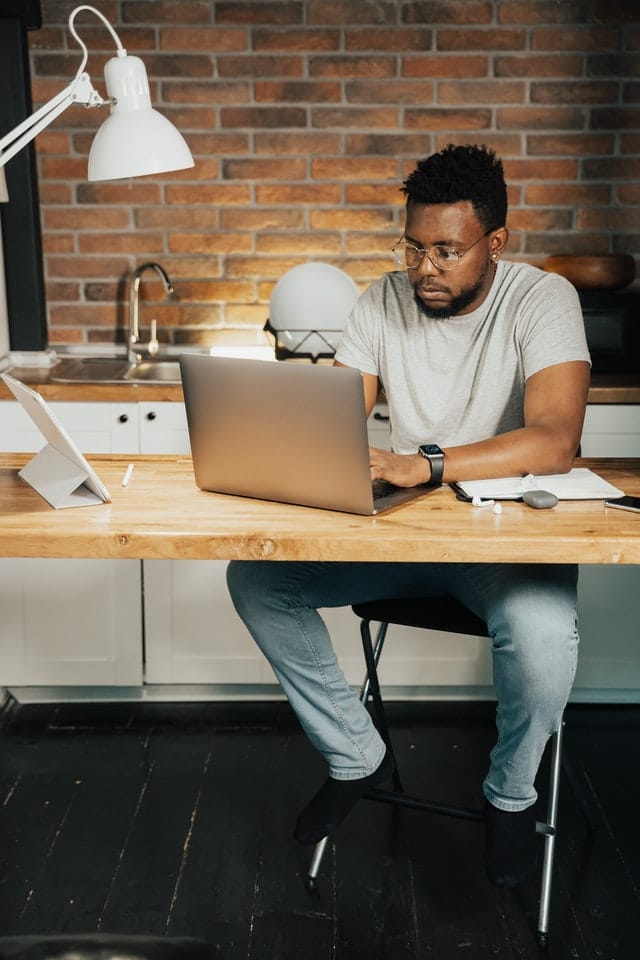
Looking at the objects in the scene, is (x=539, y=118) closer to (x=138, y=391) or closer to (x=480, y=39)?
(x=480, y=39)

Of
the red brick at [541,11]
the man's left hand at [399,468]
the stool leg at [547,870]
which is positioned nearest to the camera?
the man's left hand at [399,468]

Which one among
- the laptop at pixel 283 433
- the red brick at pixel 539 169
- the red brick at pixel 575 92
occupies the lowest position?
the laptop at pixel 283 433

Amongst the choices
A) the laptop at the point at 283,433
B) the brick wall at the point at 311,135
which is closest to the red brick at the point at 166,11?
the brick wall at the point at 311,135

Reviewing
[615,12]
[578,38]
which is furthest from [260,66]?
[615,12]

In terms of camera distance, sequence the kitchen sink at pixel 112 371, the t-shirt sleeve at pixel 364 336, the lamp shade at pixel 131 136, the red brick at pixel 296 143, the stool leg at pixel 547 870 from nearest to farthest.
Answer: the lamp shade at pixel 131 136 < the stool leg at pixel 547 870 < the t-shirt sleeve at pixel 364 336 < the kitchen sink at pixel 112 371 < the red brick at pixel 296 143

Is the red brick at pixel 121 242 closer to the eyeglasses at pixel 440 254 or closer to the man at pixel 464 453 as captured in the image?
the man at pixel 464 453

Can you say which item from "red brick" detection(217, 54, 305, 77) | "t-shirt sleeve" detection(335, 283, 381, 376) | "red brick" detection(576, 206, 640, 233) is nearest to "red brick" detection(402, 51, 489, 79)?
"red brick" detection(217, 54, 305, 77)

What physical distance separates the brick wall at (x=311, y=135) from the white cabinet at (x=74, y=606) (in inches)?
25.0

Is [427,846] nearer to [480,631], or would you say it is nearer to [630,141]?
[480,631]

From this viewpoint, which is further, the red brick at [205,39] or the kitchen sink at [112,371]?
the red brick at [205,39]

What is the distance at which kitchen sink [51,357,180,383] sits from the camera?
112 inches

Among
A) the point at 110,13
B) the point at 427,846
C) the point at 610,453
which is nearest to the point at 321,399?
the point at 427,846

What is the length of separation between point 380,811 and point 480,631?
0.63 meters

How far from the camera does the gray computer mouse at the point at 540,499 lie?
5.57 ft
